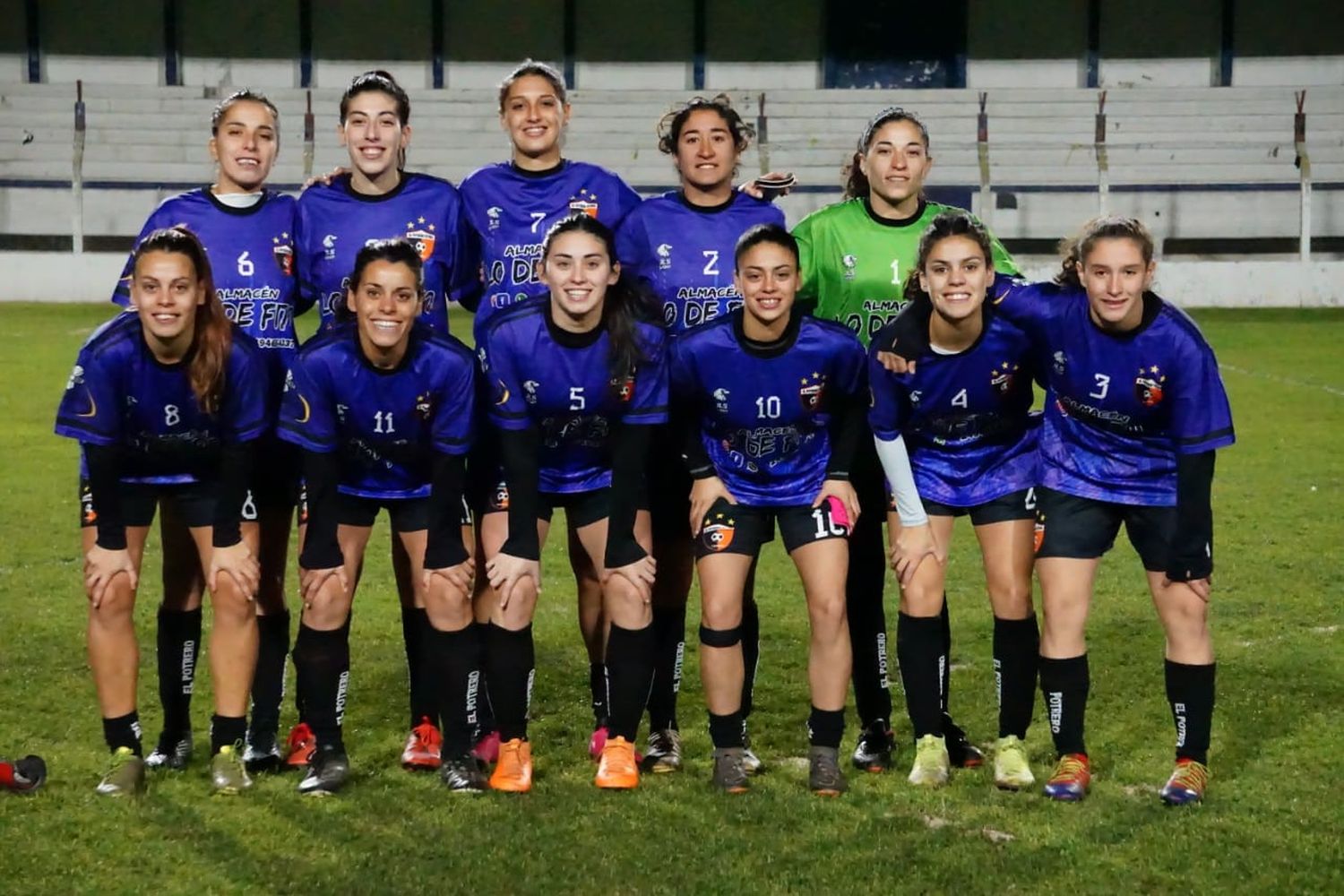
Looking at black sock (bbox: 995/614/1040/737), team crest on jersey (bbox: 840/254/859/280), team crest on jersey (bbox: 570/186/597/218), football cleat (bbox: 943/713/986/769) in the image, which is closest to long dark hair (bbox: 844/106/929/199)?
team crest on jersey (bbox: 840/254/859/280)

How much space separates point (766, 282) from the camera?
441cm

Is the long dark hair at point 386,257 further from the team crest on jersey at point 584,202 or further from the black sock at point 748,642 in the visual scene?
the black sock at point 748,642

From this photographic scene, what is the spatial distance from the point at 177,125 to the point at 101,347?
20.6 meters

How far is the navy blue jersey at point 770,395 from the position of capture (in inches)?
178

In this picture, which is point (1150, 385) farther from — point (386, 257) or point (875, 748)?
point (386, 257)

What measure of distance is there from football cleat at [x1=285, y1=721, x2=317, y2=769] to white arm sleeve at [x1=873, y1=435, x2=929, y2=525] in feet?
5.89

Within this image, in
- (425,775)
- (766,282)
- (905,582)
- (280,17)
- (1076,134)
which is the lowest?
(425,775)

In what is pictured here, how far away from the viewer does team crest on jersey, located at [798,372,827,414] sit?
4.52 meters

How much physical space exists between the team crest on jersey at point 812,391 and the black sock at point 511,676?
3.29 ft

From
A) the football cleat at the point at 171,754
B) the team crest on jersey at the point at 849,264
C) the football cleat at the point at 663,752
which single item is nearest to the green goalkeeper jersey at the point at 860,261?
the team crest on jersey at the point at 849,264

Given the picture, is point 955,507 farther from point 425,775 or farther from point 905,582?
point 425,775

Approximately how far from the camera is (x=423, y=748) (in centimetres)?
474

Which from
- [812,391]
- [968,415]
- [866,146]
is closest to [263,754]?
[812,391]

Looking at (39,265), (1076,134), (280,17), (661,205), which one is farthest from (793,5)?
(661,205)
